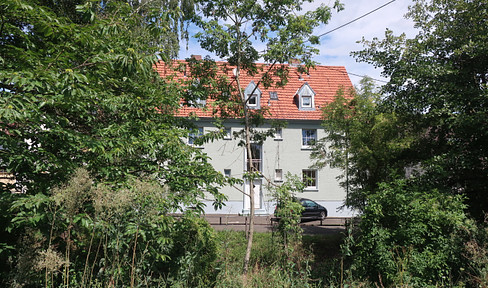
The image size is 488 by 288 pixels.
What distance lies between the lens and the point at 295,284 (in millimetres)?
4625

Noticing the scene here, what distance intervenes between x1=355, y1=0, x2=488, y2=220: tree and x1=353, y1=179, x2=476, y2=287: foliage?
894mm

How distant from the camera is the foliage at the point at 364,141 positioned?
33.6ft

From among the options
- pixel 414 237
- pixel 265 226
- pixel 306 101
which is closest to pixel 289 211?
pixel 414 237

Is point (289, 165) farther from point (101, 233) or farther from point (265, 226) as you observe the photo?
point (101, 233)

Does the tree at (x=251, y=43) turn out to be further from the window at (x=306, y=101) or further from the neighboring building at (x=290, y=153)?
the window at (x=306, y=101)

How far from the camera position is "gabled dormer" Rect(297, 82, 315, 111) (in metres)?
25.5

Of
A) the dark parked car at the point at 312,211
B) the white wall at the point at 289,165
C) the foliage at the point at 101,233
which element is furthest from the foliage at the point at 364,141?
the white wall at the point at 289,165

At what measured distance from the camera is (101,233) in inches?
145

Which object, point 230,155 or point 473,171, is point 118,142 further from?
point 230,155

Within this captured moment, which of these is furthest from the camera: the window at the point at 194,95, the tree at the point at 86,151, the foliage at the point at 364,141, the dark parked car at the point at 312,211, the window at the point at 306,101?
the window at the point at 306,101

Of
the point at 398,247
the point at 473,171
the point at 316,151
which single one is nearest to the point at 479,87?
the point at 473,171

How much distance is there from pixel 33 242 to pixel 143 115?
3.08 metres

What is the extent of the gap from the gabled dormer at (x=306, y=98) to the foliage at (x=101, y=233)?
20.5 metres

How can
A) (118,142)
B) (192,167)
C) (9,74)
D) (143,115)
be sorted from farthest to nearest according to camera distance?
(143,115), (192,167), (118,142), (9,74)
